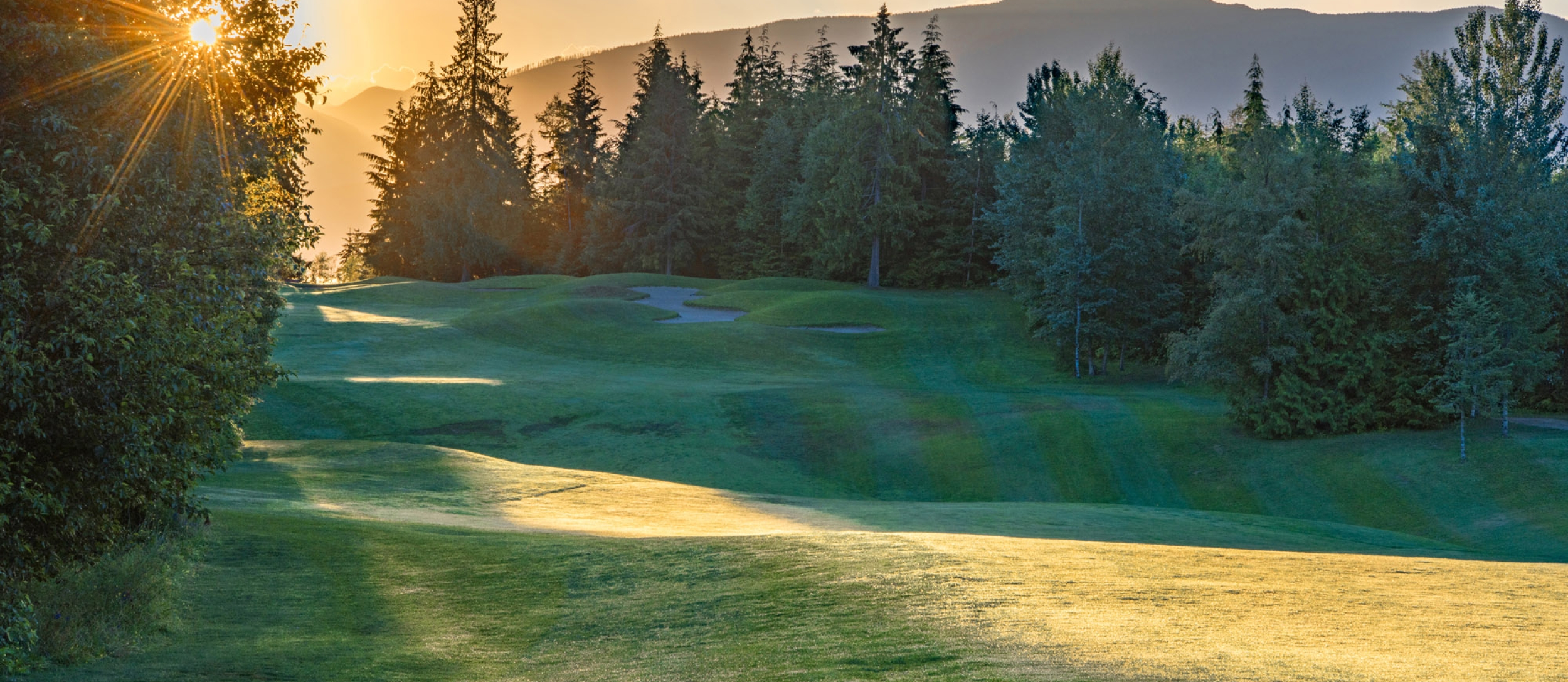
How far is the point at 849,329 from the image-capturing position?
54625 millimetres

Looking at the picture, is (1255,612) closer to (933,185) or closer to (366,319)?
(366,319)

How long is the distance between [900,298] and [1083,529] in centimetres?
4541

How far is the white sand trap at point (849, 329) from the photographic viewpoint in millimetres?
53344

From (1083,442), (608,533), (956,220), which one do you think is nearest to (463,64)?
(956,220)

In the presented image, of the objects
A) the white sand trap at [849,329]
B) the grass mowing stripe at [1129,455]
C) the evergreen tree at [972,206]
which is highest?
the evergreen tree at [972,206]

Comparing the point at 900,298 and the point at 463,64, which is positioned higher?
the point at 463,64

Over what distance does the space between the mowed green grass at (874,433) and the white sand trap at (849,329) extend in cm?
567

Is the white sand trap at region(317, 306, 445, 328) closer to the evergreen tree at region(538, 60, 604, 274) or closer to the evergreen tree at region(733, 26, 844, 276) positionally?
the evergreen tree at region(733, 26, 844, 276)

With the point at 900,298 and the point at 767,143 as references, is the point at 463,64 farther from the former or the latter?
the point at 900,298

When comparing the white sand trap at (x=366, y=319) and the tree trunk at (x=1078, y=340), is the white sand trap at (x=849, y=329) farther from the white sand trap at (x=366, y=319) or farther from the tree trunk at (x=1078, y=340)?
the white sand trap at (x=366, y=319)

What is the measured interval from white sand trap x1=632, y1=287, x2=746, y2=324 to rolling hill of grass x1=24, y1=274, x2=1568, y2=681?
7407mm

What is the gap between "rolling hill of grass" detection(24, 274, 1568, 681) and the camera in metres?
9.13

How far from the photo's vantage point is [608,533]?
1641cm

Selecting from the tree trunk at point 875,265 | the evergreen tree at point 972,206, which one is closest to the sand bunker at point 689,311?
the tree trunk at point 875,265
